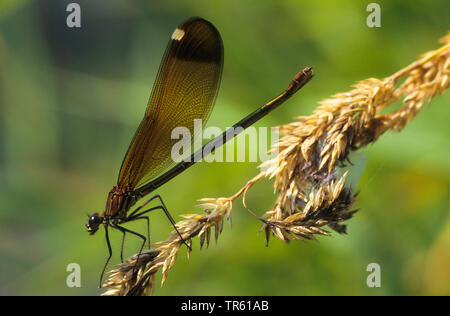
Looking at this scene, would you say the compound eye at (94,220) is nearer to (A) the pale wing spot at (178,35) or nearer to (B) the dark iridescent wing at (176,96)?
(B) the dark iridescent wing at (176,96)

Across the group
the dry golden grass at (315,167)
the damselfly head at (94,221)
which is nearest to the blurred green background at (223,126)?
the dry golden grass at (315,167)

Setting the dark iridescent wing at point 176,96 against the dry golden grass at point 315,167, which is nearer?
the dry golden grass at point 315,167

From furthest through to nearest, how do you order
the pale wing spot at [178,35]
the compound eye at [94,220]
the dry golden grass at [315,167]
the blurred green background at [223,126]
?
the blurred green background at [223,126] → the compound eye at [94,220] → the pale wing spot at [178,35] → the dry golden grass at [315,167]

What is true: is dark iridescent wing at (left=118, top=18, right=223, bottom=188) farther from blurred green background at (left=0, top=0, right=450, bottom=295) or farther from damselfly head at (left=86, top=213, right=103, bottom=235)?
blurred green background at (left=0, top=0, right=450, bottom=295)

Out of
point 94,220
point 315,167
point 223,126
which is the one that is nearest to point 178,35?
point 315,167

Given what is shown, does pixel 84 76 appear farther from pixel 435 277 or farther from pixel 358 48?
pixel 435 277

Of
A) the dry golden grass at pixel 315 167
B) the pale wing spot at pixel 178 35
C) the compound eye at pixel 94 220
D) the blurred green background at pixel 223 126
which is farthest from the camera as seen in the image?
the blurred green background at pixel 223 126

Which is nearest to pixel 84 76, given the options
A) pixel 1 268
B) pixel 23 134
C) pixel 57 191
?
pixel 23 134

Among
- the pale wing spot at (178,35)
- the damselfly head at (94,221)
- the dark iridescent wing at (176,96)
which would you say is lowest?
the damselfly head at (94,221)
